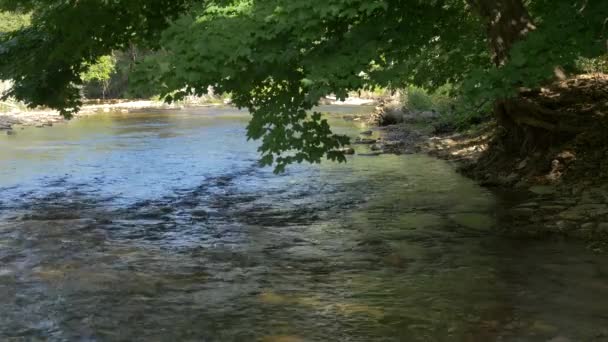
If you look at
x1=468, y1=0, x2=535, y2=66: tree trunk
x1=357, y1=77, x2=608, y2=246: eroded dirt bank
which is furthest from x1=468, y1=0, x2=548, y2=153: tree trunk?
x1=357, y1=77, x2=608, y2=246: eroded dirt bank

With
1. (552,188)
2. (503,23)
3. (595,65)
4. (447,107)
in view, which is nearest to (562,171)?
Result: (552,188)

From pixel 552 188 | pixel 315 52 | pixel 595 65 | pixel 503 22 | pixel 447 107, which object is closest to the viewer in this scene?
pixel 315 52

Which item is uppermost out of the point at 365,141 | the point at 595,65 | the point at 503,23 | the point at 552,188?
the point at 503,23

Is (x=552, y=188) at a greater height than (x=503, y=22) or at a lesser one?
lesser

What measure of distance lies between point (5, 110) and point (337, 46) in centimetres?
4330

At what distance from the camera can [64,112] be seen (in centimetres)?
1346

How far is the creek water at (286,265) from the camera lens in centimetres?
612

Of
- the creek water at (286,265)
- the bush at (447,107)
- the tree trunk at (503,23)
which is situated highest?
the tree trunk at (503,23)

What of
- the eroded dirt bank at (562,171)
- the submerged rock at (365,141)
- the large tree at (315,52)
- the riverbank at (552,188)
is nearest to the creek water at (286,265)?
the riverbank at (552,188)

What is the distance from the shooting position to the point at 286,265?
27.1 ft

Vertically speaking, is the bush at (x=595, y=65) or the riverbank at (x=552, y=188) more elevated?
the bush at (x=595, y=65)

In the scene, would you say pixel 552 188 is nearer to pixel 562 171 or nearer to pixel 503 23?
pixel 562 171

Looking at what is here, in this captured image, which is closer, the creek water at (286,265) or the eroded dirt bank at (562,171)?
the creek water at (286,265)

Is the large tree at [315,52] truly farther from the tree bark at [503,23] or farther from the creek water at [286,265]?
the creek water at [286,265]
